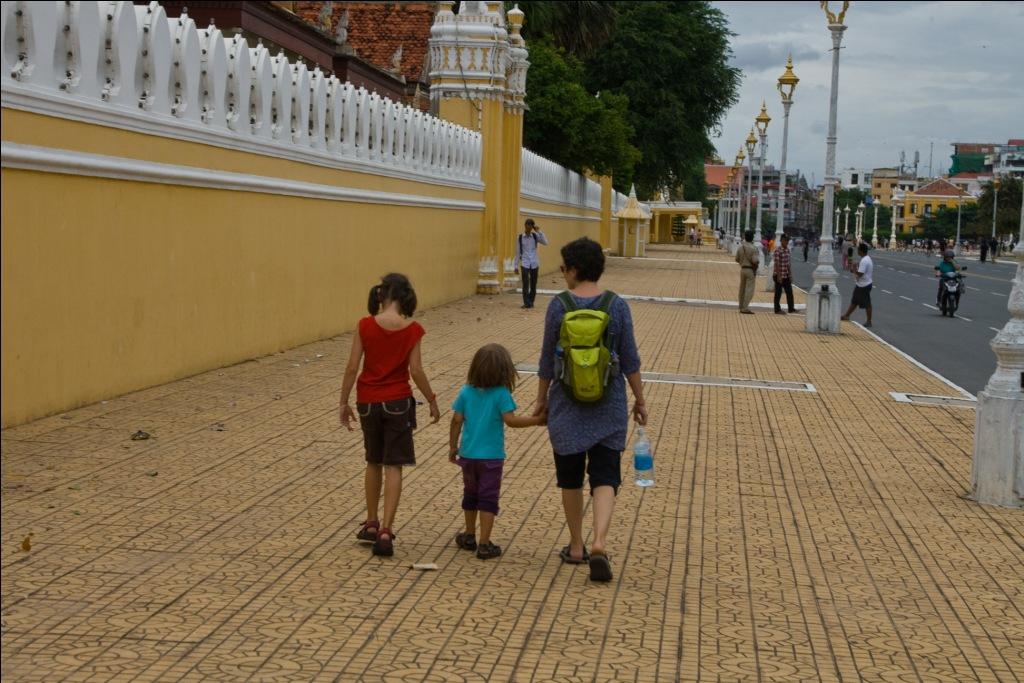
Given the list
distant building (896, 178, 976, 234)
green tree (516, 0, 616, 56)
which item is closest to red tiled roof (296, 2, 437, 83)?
green tree (516, 0, 616, 56)

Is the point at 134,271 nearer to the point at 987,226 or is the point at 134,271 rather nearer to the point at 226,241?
the point at 226,241

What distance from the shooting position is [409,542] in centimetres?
702

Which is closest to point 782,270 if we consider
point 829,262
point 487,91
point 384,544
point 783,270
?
point 783,270

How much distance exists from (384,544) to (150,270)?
219 inches

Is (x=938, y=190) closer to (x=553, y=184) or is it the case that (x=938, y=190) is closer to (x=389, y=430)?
(x=553, y=184)

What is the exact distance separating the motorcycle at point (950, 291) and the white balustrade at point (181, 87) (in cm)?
1460

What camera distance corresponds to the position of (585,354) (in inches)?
Answer: 243

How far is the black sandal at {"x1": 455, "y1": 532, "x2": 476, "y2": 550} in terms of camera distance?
6840 millimetres

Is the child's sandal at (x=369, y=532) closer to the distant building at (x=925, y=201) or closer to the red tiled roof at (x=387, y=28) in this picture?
the red tiled roof at (x=387, y=28)

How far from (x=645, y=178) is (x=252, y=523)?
57.1m

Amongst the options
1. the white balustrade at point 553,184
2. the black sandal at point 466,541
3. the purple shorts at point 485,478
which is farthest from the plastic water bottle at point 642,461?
the white balustrade at point 553,184

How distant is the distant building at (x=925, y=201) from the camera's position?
187m

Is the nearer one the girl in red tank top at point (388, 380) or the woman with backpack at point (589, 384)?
the woman with backpack at point (589, 384)

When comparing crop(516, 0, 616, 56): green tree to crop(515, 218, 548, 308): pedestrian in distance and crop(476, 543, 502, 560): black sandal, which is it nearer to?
crop(515, 218, 548, 308): pedestrian in distance
